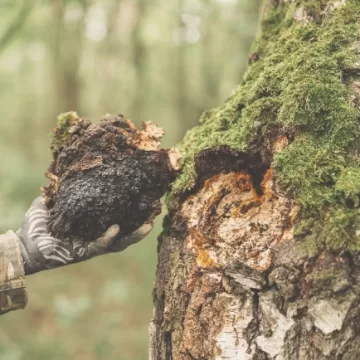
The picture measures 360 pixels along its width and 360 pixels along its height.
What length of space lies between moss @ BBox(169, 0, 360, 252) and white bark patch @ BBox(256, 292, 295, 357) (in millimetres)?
239

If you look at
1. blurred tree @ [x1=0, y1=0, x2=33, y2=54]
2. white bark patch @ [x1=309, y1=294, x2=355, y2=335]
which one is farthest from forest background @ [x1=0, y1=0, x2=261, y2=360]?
white bark patch @ [x1=309, y1=294, x2=355, y2=335]

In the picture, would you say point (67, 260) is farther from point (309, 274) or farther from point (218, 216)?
point (309, 274)

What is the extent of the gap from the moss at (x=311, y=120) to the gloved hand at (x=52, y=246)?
332 mm

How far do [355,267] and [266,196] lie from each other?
17.1 inches

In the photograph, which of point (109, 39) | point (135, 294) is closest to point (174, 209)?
point (135, 294)

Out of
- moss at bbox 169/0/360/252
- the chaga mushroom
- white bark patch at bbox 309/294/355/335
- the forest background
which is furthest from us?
the forest background

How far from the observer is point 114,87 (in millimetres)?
12742

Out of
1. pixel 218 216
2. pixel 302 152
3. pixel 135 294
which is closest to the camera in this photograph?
pixel 302 152

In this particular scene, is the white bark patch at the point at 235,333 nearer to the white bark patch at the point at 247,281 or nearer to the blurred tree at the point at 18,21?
the white bark patch at the point at 247,281

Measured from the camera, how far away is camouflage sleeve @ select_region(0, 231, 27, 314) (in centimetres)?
191

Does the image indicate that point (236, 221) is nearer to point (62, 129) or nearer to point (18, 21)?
point (62, 129)

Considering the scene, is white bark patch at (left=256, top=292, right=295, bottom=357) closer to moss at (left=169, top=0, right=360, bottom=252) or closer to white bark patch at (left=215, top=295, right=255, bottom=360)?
white bark patch at (left=215, top=295, right=255, bottom=360)

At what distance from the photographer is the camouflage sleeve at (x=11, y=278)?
6.27 ft

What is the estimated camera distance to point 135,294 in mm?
9008
